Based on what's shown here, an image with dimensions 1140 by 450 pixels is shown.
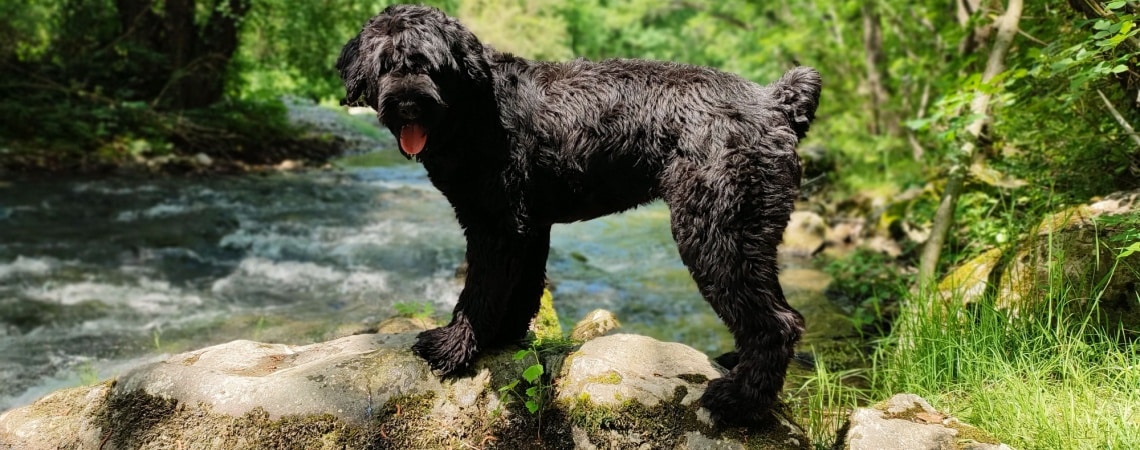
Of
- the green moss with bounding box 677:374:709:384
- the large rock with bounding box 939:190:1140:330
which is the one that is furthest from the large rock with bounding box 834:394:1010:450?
the large rock with bounding box 939:190:1140:330

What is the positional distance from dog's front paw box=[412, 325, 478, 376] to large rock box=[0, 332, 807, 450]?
0.06 metres

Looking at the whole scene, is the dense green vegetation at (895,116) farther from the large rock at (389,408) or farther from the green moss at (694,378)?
the large rock at (389,408)

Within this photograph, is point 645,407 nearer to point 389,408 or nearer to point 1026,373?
point 389,408

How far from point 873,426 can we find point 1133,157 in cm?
320

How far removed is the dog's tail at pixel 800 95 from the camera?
2.83 m

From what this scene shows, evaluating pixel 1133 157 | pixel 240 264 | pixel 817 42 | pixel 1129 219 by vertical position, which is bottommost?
pixel 240 264

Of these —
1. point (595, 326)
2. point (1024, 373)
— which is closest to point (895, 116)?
point (595, 326)

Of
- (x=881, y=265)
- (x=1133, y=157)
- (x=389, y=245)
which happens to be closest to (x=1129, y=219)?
(x=1133, y=157)

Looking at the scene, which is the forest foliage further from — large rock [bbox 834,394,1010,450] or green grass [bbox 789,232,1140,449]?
large rock [bbox 834,394,1010,450]

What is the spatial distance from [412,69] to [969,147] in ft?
15.4

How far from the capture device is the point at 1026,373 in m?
3.40

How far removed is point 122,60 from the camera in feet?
48.3

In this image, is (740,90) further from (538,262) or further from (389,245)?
(389,245)

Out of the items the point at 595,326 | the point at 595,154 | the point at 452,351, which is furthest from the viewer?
the point at 595,326
